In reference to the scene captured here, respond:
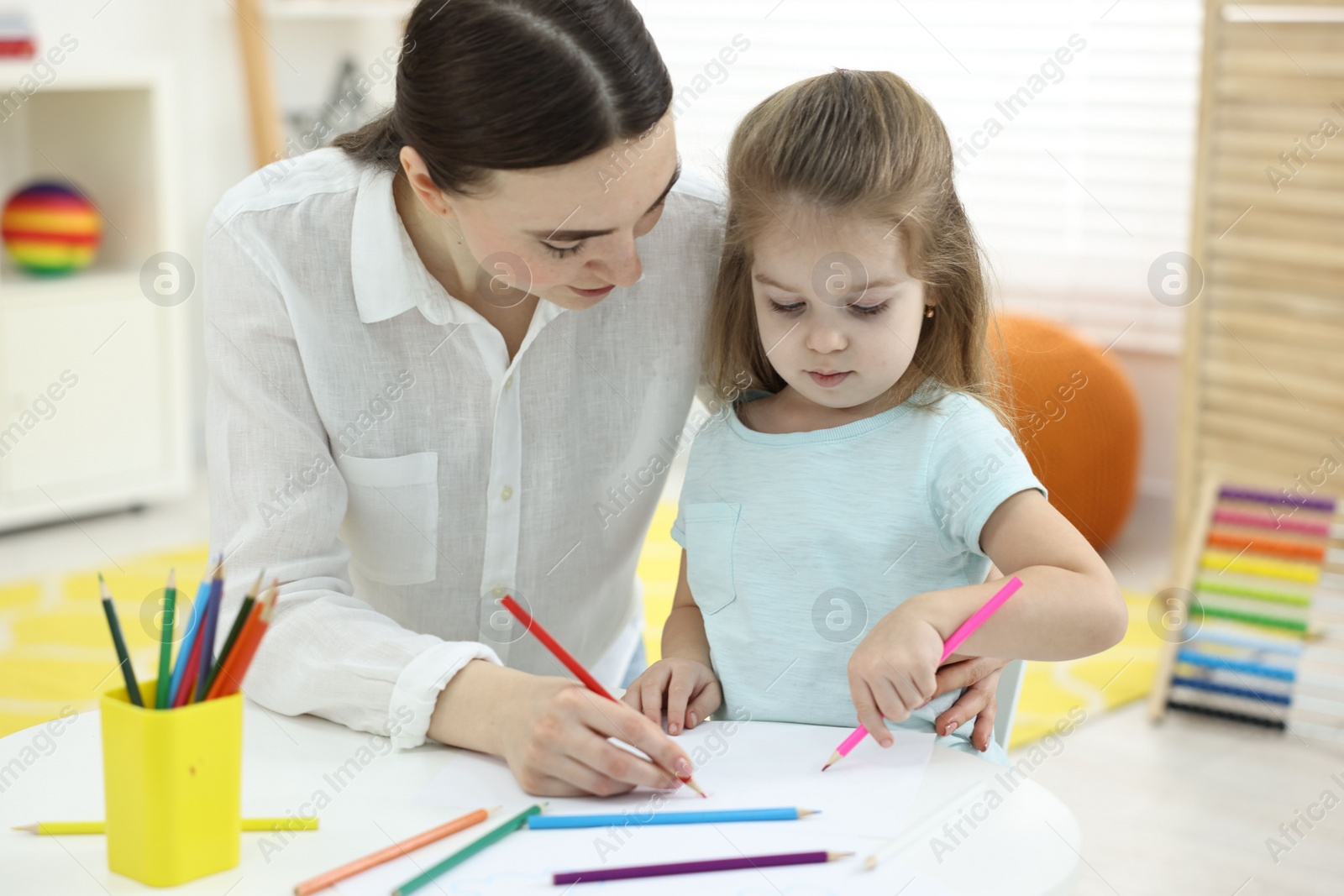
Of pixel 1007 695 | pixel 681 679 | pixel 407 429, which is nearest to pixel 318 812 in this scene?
pixel 681 679

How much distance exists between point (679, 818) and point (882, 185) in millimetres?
501

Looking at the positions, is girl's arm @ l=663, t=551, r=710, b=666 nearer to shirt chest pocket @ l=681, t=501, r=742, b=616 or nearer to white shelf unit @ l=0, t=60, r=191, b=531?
shirt chest pocket @ l=681, t=501, r=742, b=616

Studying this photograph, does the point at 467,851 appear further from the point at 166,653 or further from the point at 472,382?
the point at 472,382

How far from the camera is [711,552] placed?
109 centimetres

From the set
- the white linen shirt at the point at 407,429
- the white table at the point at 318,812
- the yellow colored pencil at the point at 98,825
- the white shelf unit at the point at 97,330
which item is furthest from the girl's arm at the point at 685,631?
the white shelf unit at the point at 97,330

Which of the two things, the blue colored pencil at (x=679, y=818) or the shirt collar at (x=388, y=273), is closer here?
the blue colored pencil at (x=679, y=818)

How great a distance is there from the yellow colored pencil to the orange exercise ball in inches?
83.5

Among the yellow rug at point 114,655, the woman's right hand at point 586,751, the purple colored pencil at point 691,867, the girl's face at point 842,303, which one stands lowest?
the yellow rug at point 114,655

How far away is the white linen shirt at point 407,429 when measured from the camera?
3.38 ft

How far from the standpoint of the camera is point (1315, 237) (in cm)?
243

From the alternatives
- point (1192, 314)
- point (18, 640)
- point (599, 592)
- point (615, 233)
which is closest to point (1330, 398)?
point (1192, 314)

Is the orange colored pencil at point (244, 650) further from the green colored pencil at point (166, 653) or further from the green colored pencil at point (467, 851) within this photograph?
Answer: the green colored pencil at point (467, 851)

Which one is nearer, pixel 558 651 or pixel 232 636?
pixel 232 636

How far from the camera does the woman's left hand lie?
0.96m
